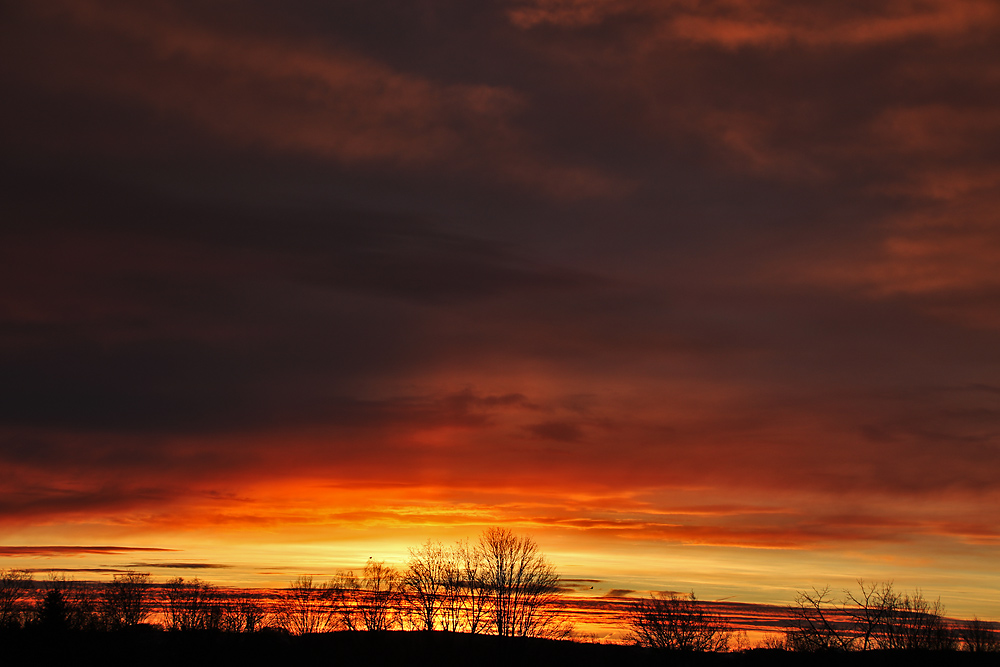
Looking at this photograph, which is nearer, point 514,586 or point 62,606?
point 62,606

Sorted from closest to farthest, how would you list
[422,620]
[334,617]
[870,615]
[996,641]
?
1. [870,615]
2. [996,641]
3. [422,620]
4. [334,617]

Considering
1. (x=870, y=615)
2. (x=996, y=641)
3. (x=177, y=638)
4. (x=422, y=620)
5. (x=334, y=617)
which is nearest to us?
(x=870, y=615)

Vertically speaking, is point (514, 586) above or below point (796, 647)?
above

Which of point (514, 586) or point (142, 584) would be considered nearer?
point (514, 586)

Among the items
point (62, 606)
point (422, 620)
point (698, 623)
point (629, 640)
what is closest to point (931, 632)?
point (698, 623)

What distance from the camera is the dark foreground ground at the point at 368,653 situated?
11450 cm

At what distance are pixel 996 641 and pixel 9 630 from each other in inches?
5910

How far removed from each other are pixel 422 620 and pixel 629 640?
38978mm

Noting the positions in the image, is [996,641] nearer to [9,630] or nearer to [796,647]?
[796,647]

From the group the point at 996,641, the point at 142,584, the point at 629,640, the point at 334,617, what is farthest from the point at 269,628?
the point at 996,641

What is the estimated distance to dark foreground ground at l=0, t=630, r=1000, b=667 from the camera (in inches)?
4508

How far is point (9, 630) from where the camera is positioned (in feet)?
398

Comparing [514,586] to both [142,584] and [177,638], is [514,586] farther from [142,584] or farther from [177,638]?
[142,584]

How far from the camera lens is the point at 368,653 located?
139500 mm
